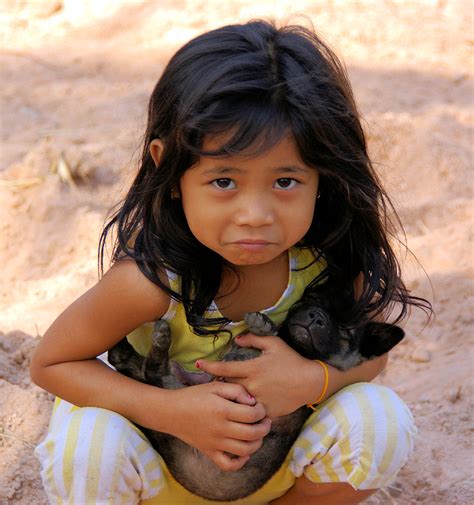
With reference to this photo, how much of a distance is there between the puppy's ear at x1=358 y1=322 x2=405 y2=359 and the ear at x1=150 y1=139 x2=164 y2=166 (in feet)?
2.61

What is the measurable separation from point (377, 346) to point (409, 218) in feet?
6.17

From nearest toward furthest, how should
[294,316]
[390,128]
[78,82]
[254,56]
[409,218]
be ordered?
[254,56] → [294,316] → [409,218] → [390,128] → [78,82]

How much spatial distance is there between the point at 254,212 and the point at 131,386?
62 cm

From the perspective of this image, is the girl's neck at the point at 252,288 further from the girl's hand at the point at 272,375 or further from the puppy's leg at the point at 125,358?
the puppy's leg at the point at 125,358

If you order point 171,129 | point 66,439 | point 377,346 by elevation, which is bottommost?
point 66,439

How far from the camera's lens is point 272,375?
235 centimetres

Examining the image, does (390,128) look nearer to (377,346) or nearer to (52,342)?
(377,346)

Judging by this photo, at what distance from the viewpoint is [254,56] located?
2.16 metres

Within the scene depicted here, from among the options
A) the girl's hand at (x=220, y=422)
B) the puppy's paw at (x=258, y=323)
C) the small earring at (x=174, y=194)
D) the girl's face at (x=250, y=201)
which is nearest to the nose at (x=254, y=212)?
the girl's face at (x=250, y=201)

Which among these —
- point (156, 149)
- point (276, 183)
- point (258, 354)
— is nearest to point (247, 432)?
point (258, 354)

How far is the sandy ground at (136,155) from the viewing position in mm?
3094

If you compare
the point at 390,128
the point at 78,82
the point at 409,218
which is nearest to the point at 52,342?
the point at 409,218

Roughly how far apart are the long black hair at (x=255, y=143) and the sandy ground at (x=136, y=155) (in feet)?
2.74

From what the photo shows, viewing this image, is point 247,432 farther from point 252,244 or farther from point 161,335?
point 252,244
